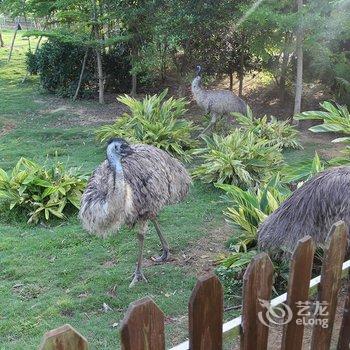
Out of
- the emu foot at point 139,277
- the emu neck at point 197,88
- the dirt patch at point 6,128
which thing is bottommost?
the dirt patch at point 6,128

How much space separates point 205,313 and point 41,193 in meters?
4.69

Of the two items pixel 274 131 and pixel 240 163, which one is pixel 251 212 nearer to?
pixel 240 163

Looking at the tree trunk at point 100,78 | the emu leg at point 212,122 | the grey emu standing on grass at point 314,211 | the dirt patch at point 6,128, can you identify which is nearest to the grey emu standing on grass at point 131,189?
the grey emu standing on grass at point 314,211

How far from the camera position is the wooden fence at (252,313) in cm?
151

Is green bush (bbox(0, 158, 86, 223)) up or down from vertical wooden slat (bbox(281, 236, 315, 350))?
down

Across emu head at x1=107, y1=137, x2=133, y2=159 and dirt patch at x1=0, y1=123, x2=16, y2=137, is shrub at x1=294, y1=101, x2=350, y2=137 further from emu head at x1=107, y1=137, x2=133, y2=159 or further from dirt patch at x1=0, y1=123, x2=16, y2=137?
dirt patch at x1=0, y1=123, x2=16, y2=137

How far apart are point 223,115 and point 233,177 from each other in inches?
125

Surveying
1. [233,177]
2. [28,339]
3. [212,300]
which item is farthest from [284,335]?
[233,177]

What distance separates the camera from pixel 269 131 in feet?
28.2

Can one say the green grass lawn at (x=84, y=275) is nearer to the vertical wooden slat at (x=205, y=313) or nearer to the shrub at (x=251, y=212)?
the shrub at (x=251, y=212)

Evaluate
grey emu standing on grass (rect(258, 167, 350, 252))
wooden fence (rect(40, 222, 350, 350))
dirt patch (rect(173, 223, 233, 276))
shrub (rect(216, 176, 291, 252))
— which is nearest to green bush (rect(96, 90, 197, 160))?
dirt patch (rect(173, 223, 233, 276))

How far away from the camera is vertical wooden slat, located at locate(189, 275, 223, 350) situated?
5.49ft

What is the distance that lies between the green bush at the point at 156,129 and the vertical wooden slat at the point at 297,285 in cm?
608

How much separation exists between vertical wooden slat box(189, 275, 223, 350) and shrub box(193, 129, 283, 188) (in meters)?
4.83
